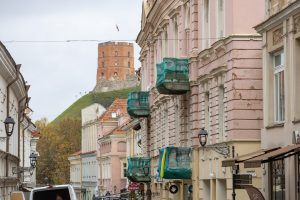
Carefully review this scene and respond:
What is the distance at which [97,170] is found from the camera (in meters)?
115

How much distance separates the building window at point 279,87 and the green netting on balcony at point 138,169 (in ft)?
81.5

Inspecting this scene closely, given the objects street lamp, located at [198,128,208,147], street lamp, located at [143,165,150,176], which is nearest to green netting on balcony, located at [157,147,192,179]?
street lamp, located at [198,128,208,147]

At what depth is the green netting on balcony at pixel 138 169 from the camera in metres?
51.2

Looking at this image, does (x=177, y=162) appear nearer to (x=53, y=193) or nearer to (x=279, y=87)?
A: (x=53, y=193)

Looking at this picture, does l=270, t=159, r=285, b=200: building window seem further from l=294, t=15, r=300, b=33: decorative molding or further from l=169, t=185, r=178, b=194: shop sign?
l=169, t=185, r=178, b=194: shop sign

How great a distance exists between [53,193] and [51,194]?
10 cm

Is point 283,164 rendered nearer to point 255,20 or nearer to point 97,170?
point 255,20

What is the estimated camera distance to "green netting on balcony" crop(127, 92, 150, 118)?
171 feet

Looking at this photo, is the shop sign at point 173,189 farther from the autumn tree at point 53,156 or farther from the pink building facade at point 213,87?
the autumn tree at point 53,156

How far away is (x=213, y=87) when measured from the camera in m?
33.7

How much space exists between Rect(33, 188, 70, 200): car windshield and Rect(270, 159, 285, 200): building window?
8.25 metres

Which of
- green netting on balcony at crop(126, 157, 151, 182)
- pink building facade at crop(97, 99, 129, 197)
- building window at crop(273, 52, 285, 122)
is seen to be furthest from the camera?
pink building facade at crop(97, 99, 129, 197)

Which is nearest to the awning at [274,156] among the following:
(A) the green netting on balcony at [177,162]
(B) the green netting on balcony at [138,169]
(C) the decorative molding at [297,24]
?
(C) the decorative molding at [297,24]

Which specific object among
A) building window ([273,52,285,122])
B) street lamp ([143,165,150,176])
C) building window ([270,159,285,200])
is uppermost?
building window ([273,52,285,122])
